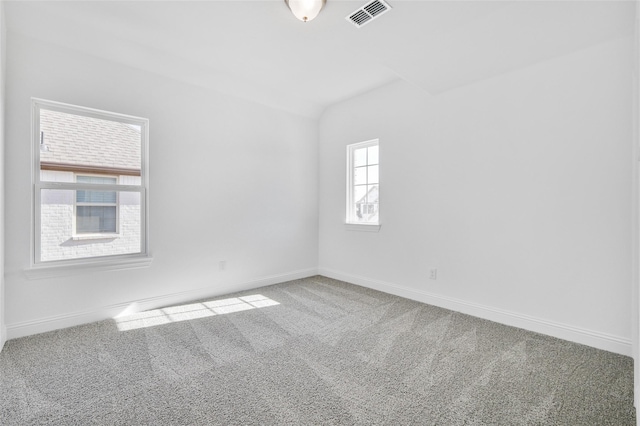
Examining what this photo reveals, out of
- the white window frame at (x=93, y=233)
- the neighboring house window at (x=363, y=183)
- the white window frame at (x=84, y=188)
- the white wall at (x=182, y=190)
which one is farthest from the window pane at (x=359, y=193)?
the white window frame at (x=93, y=233)

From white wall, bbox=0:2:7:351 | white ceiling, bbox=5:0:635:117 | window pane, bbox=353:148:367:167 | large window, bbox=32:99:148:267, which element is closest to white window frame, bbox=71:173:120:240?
large window, bbox=32:99:148:267

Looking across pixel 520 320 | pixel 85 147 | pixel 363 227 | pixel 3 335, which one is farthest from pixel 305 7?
pixel 3 335

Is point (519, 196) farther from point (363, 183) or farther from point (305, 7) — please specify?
point (305, 7)

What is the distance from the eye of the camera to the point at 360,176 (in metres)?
4.20

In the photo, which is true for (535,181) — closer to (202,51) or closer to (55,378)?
(202,51)

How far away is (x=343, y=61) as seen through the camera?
10.2 ft

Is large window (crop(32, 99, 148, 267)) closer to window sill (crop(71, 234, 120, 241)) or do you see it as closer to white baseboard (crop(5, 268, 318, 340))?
window sill (crop(71, 234, 120, 241))

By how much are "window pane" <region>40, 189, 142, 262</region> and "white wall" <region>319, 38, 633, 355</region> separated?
9.24 feet

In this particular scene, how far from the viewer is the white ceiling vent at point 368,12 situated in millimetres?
2141

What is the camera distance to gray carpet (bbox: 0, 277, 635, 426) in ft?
5.06

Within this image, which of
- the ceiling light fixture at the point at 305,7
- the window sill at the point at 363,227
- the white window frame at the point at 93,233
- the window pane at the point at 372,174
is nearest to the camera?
the ceiling light fixture at the point at 305,7

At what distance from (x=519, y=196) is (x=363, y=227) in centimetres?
183

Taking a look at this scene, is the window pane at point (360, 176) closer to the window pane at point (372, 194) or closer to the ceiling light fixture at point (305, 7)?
the window pane at point (372, 194)

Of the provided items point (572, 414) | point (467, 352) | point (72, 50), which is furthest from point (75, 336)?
point (572, 414)
